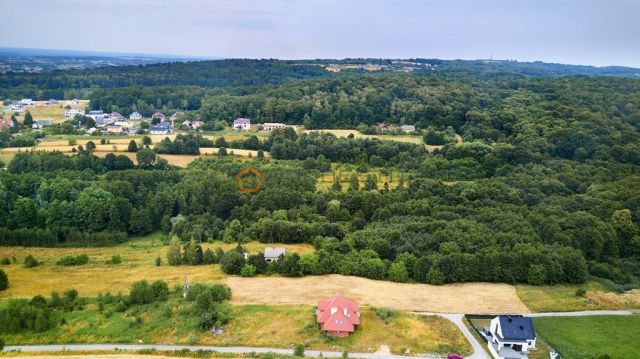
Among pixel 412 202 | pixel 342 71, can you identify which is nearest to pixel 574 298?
pixel 412 202

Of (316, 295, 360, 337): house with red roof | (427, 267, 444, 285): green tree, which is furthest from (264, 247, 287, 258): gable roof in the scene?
(427, 267, 444, 285): green tree

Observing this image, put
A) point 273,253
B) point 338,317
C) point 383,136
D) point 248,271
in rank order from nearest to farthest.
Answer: point 338,317 → point 248,271 → point 273,253 → point 383,136

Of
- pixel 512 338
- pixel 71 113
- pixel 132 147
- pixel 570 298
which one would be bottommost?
pixel 570 298

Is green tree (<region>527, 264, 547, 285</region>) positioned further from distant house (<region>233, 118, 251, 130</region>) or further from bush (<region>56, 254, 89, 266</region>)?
distant house (<region>233, 118, 251, 130</region>)

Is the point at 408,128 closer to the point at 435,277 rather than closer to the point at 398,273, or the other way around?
the point at 398,273

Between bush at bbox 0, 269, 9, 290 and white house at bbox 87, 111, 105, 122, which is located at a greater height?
white house at bbox 87, 111, 105, 122

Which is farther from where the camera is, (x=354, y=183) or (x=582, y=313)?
(x=354, y=183)

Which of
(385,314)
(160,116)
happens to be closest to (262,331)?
(385,314)
